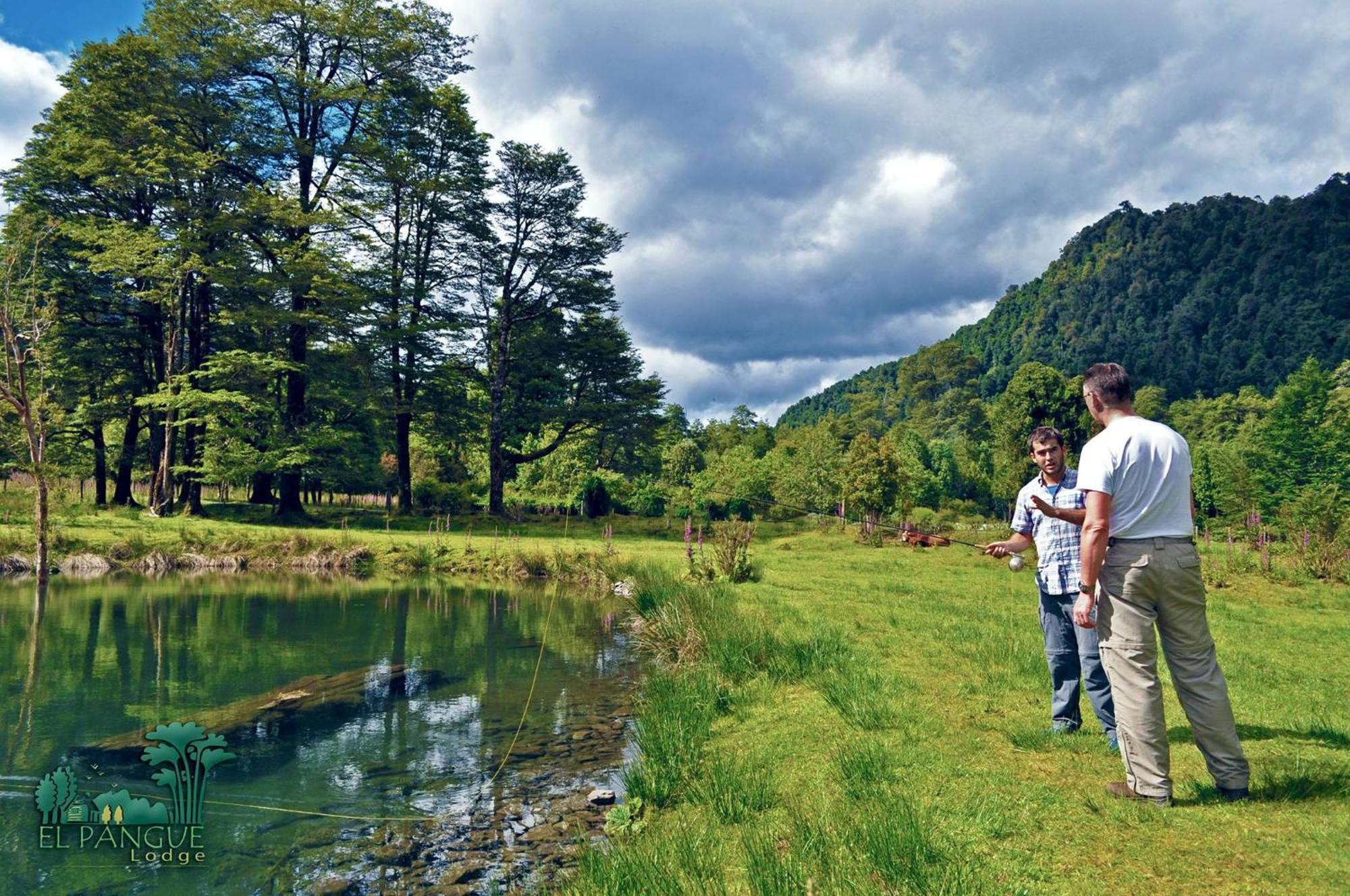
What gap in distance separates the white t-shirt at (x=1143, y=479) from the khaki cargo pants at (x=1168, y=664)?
9 cm

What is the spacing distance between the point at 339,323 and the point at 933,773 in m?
28.3

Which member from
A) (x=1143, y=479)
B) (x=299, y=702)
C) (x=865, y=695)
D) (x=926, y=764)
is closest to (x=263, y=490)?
(x=299, y=702)

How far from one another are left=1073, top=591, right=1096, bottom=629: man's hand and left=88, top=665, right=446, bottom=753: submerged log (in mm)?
7464

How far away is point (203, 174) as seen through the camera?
26.4 meters

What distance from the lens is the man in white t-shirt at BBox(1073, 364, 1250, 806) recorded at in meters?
3.69

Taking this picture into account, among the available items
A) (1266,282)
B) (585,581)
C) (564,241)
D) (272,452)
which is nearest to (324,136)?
(564,241)

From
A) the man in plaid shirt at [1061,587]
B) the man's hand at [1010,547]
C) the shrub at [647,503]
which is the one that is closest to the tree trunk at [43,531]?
the man's hand at [1010,547]

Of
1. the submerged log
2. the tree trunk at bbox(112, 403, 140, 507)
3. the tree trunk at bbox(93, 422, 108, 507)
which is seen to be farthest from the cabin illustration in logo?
the tree trunk at bbox(93, 422, 108, 507)

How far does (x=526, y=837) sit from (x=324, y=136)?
1212 inches

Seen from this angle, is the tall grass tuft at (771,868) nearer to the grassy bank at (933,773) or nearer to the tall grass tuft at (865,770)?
the grassy bank at (933,773)

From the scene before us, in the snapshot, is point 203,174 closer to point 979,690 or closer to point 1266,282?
point 979,690

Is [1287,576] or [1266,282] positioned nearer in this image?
[1287,576]

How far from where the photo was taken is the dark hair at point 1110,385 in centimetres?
411

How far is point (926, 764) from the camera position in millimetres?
4574
